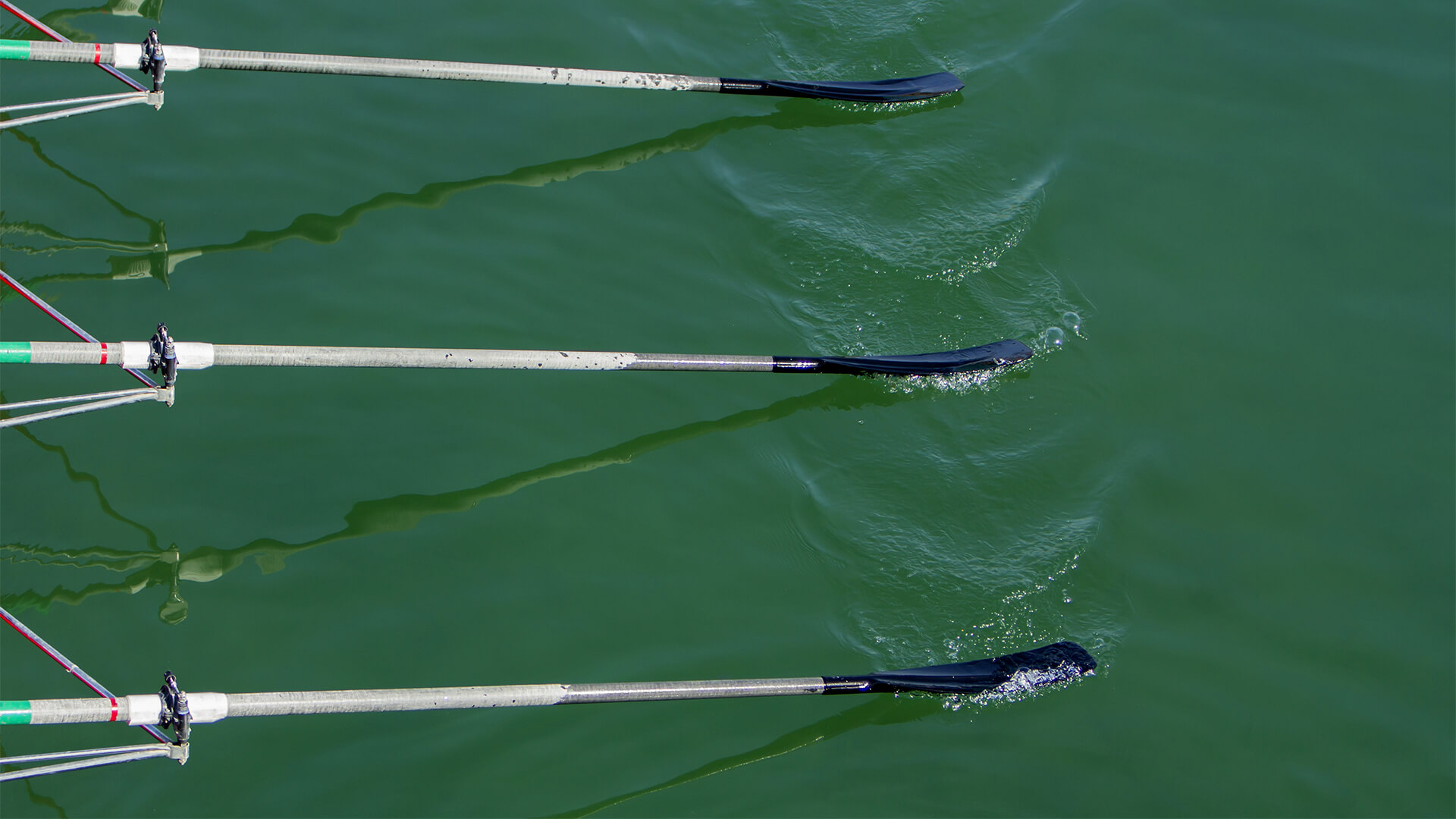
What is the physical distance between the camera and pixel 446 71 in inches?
358

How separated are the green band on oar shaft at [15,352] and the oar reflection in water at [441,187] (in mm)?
2012

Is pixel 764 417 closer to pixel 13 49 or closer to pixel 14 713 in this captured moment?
pixel 14 713

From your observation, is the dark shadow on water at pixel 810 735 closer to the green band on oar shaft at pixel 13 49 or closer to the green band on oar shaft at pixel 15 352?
the green band on oar shaft at pixel 15 352

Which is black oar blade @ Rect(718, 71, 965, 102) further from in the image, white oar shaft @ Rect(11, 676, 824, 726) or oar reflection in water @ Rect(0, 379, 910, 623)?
white oar shaft @ Rect(11, 676, 824, 726)

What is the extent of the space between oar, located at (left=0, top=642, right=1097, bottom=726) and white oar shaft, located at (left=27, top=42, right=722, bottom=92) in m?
4.50

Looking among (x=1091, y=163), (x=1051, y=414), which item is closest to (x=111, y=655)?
(x=1051, y=414)

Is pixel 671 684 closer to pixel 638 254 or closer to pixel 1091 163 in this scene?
→ pixel 638 254

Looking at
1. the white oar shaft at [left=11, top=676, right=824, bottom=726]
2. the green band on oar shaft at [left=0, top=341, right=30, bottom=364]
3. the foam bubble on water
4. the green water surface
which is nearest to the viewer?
the white oar shaft at [left=11, top=676, right=824, bottom=726]

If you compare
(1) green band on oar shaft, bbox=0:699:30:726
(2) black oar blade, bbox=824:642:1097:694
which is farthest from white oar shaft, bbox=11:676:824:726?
(2) black oar blade, bbox=824:642:1097:694

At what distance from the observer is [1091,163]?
10344mm

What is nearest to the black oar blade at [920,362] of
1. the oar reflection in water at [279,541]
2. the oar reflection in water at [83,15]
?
the oar reflection in water at [279,541]

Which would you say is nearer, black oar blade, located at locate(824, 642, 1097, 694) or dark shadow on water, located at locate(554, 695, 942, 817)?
dark shadow on water, located at locate(554, 695, 942, 817)

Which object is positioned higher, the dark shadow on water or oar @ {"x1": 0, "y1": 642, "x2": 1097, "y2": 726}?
oar @ {"x1": 0, "y1": 642, "x2": 1097, "y2": 726}

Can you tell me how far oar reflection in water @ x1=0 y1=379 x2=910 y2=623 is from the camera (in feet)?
23.2
